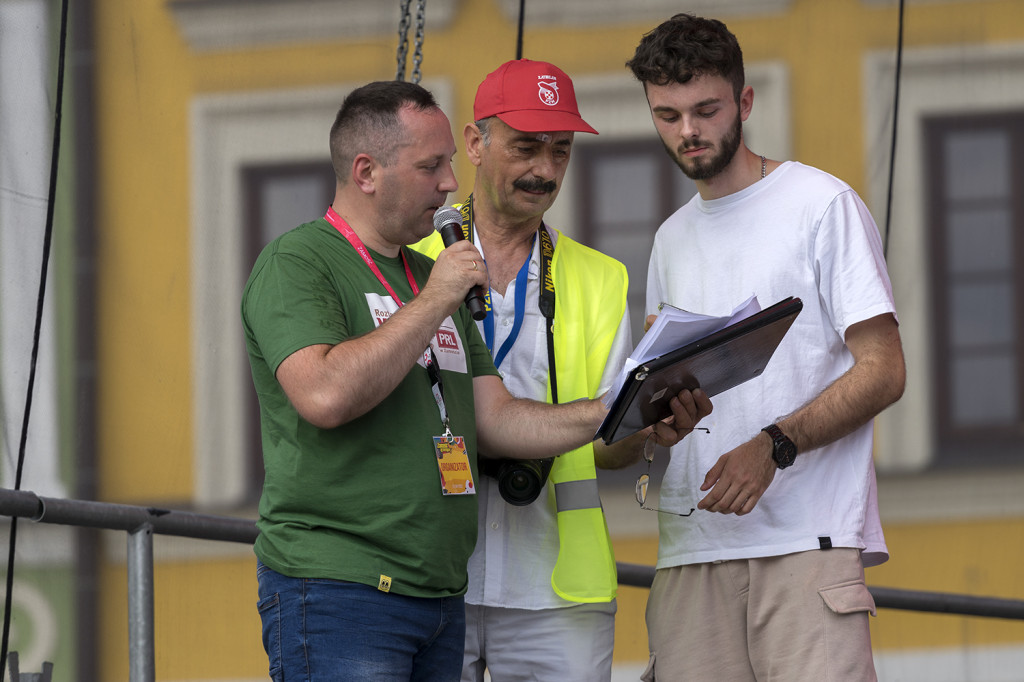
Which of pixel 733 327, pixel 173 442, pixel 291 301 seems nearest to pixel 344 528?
pixel 291 301

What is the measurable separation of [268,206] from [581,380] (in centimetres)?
223

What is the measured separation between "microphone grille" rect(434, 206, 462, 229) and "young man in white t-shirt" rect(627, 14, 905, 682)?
18.4 inches

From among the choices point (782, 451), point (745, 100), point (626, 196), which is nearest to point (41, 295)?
point (745, 100)

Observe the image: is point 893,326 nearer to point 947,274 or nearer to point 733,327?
point 733,327

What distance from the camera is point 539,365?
8.08ft

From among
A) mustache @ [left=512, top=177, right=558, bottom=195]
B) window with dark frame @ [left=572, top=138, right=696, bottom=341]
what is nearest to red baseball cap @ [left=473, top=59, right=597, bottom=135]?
mustache @ [left=512, top=177, right=558, bottom=195]

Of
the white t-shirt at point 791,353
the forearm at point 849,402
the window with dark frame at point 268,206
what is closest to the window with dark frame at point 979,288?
the window with dark frame at point 268,206

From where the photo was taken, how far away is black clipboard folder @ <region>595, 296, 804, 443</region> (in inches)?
73.5

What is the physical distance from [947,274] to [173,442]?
2811 mm

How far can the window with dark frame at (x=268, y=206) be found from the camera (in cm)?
433

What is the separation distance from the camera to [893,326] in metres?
2.16

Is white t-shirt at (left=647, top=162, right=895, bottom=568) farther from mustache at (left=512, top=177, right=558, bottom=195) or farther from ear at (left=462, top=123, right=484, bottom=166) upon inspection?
ear at (left=462, top=123, right=484, bottom=166)

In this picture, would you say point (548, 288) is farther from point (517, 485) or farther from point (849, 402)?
point (849, 402)

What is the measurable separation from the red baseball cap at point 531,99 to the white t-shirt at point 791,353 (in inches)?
15.9
